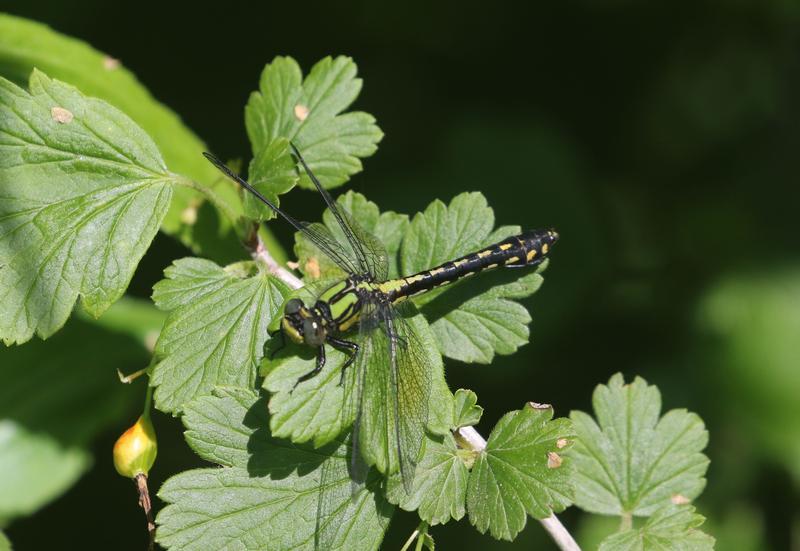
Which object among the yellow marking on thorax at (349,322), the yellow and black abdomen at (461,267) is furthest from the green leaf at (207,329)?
the yellow and black abdomen at (461,267)

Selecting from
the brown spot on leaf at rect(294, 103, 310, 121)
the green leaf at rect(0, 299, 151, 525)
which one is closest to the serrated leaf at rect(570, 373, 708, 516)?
the brown spot on leaf at rect(294, 103, 310, 121)

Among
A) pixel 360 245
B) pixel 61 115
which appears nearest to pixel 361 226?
pixel 360 245

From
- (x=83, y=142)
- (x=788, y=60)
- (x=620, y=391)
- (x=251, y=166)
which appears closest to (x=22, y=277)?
(x=83, y=142)

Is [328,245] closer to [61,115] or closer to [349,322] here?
[349,322]

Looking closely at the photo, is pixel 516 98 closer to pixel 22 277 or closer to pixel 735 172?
pixel 735 172

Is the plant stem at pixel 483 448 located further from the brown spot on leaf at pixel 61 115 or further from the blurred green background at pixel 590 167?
the blurred green background at pixel 590 167

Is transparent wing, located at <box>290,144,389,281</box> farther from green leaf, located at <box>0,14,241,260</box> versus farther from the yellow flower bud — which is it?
the yellow flower bud
